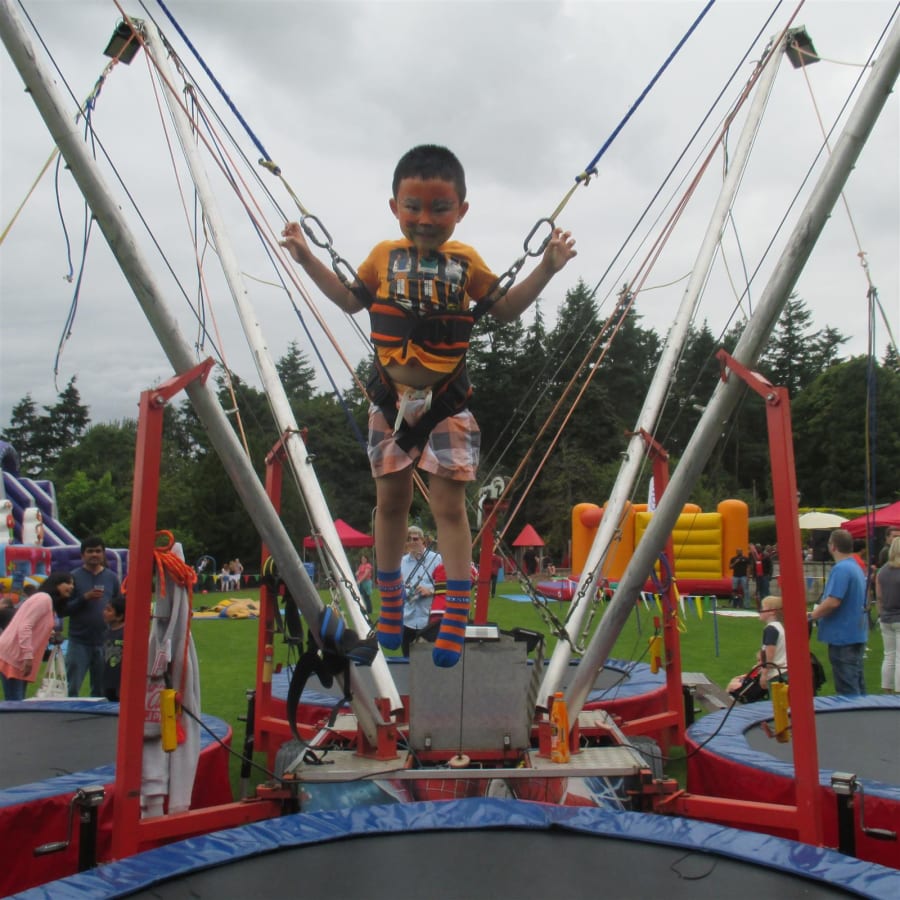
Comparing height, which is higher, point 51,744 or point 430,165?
point 430,165

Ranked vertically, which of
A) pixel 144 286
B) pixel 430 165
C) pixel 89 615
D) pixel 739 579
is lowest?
pixel 89 615

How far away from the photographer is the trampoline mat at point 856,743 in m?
3.14

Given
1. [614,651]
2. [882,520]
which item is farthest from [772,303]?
[882,520]

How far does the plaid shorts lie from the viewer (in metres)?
2.40

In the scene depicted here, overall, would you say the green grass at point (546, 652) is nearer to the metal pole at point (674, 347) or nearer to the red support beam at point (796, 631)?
the metal pole at point (674, 347)

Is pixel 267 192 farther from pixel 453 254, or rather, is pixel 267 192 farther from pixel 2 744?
pixel 2 744

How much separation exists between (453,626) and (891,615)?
4.54 meters

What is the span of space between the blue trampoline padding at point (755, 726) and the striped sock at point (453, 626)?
91 cm

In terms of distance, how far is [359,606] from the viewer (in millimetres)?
3156

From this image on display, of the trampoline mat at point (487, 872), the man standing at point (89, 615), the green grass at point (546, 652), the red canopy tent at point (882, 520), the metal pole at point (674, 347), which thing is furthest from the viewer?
the red canopy tent at point (882, 520)

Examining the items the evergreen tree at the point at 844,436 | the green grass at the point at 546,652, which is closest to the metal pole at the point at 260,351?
the green grass at the point at 546,652

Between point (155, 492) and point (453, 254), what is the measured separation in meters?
1.10

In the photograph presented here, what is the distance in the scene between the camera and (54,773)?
3.04 m

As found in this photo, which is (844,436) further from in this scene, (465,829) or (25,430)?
(25,430)
